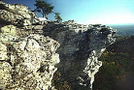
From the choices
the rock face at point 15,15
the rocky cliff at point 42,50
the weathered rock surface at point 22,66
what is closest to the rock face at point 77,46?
the rocky cliff at point 42,50

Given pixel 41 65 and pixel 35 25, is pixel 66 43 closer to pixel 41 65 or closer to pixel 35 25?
pixel 35 25

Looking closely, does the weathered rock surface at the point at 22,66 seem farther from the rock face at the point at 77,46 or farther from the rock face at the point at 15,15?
the rock face at the point at 77,46

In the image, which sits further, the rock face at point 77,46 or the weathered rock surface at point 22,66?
the rock face at point 77,46

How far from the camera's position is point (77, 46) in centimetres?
2408

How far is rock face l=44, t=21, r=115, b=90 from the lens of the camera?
2283 cm

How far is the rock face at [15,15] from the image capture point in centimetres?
1700

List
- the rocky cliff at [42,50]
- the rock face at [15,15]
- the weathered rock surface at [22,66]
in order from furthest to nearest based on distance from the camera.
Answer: the rock face at [15,15]
the rocky cliff at [42,50]
the weathered rock surface at [22,66]

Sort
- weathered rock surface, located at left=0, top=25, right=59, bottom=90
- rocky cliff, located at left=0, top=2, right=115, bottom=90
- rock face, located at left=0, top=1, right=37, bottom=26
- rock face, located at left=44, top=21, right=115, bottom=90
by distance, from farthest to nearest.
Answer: rock face, located at left=44, top=21, right=115, bottom=90 < rock face, located at left=0, top=1, right=37, bottom=26 < rocky cliff, located at left=0, top=2, right=115, bottom=90 < weathered rock surface, located at left=0, top=25, right=59, bottom=90

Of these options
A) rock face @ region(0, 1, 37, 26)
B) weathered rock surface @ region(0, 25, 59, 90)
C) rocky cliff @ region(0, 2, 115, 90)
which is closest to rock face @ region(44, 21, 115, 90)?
rocky cliff @ region(0, 2, 115, 90)

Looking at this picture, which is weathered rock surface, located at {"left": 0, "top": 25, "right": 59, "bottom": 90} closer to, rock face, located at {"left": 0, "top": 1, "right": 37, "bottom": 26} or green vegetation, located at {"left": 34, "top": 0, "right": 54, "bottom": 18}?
rock face, located at {"left": 0, "top": 1, "right": 37, "bottom": 26}

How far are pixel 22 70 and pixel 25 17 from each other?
14.3m

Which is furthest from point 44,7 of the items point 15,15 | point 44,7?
point 15,15

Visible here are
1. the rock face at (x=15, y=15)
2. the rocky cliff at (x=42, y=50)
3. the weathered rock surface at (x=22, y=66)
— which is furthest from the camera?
the rock face at (x=15, y=15)

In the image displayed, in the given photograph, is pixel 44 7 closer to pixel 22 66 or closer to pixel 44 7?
pixel 44 7
